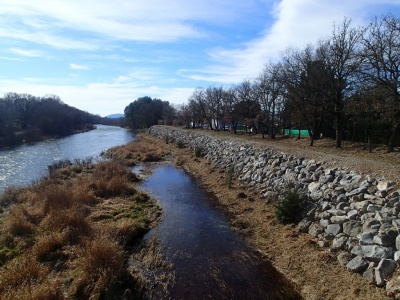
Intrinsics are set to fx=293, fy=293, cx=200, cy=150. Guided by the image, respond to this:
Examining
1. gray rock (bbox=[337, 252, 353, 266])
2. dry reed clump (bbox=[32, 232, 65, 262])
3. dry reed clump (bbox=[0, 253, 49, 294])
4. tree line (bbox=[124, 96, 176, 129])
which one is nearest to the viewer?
dry reed clump (bbox=[0, 253, 49, 294])

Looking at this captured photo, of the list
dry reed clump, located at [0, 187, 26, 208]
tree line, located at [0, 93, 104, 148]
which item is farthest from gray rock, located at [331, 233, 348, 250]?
tree line, located at [0, 93, 104, 148]

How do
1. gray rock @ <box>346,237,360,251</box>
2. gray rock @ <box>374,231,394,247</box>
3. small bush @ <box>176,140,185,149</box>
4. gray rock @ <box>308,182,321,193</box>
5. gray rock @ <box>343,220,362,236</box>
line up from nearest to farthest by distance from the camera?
1. gray rock @ <box>374,231,394,247</box>
2. gray rock @ <box>346,237,360,251</box>
3. gray rock @ <box>343,220,362,236</box>
4. gray rock @ <box>308,182,321,193</box>
5. small bush @ <box>176,140,185,149</box>

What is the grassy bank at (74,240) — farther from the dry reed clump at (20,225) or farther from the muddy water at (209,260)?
the muddy water at (209,260)

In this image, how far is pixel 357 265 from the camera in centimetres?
704

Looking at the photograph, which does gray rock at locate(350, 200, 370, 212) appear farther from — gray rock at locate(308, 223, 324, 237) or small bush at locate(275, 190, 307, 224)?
small bush at locate(275, 190, 307, 224)

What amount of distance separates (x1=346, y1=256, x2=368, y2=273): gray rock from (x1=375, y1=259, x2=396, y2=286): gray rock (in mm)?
460

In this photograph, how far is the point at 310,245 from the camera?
28.3 ft

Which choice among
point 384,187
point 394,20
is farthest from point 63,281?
point 394,20

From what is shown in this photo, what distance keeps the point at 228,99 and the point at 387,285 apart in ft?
144

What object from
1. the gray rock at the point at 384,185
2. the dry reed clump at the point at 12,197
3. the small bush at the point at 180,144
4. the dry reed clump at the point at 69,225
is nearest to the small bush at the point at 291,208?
the gray rock at the point at 384,185

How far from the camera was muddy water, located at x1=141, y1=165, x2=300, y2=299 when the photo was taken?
7.05 meters

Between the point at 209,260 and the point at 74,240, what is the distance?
428cm

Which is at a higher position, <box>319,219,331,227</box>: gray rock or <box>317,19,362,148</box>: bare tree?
<box>317,19,362,148</box>: bare tree

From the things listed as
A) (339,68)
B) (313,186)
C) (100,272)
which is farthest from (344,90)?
(100,272)
